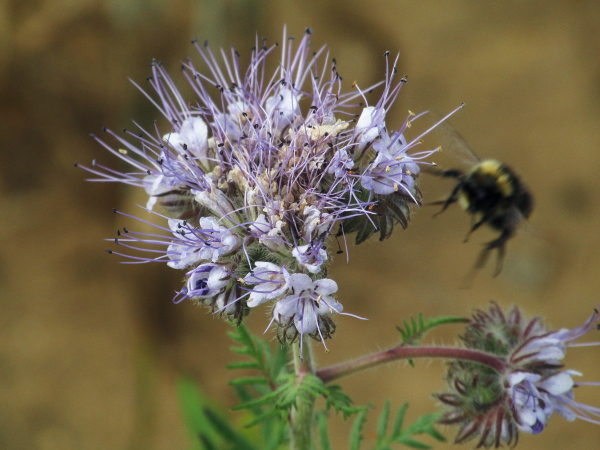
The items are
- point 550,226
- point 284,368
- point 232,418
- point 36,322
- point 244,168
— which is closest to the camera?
point 244,168

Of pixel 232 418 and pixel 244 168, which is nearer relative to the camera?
pixel 244 168

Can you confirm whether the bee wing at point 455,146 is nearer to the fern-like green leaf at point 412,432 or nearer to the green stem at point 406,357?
the green stem at point 406,357

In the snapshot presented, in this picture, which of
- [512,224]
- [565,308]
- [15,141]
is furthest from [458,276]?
[15,141]

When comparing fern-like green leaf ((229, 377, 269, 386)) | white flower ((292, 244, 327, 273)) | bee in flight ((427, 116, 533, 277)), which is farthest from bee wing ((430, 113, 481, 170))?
fern-like green leaf ((229, 377, 269, 386))

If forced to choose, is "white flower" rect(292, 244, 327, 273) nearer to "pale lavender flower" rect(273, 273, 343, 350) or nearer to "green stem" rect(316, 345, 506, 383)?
"pale lavender flower" rect(273, 273, 343, 350)

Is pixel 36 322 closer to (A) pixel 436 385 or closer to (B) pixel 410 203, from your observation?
(A) pixel 436 385

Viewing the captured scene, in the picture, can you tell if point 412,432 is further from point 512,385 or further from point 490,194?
point 490,194
